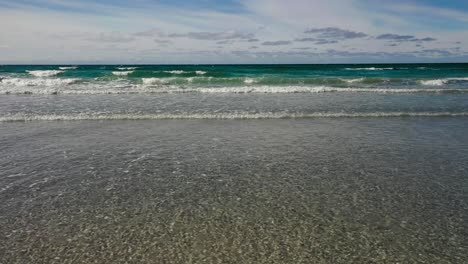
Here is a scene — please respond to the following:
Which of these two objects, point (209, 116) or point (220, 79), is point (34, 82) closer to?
point (220, 79)

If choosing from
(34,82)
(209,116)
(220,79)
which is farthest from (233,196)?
(34,82)

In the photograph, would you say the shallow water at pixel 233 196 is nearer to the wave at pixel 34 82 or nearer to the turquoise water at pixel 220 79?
the turquoise water at pixel 220 79

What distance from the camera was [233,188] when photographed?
673cm

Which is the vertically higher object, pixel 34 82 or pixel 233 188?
pixel 34 82

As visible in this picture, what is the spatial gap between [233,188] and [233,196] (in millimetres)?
409

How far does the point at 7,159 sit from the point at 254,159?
5.45 meters

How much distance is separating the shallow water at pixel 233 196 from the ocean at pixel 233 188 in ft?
0.08

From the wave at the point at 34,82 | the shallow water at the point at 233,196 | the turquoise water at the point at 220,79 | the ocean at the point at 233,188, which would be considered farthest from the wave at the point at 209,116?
the wave at the point at 34,82

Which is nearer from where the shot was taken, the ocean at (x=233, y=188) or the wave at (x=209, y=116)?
the ocean at (x=233, y=188)

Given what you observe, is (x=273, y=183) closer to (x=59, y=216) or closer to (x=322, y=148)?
(x=322, y=148)

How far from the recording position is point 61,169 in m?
7.83

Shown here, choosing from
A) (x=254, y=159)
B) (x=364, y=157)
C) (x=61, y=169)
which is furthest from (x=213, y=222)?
(x=364, y=157)

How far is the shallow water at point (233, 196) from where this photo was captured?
181 inches

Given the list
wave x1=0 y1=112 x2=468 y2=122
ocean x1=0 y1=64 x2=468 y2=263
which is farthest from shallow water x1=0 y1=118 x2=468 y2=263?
wave x1=0 y1=112 x2=468 y2=122
